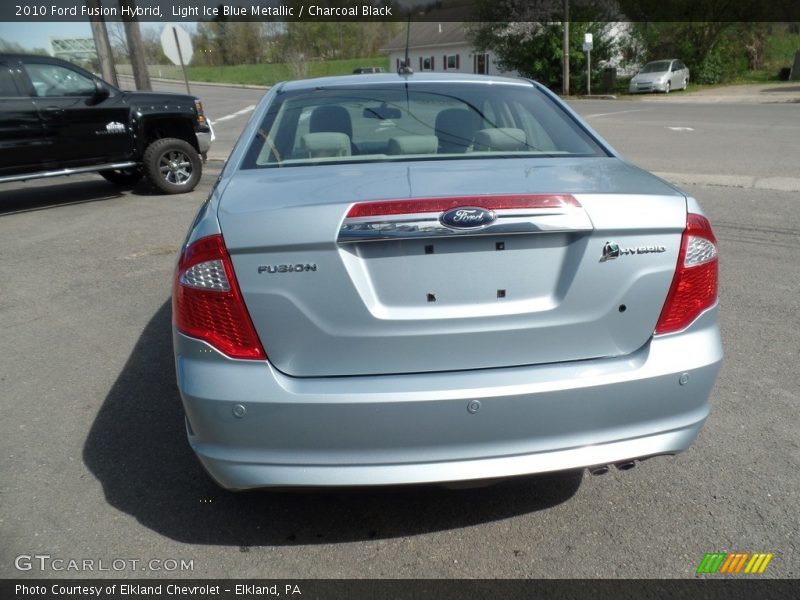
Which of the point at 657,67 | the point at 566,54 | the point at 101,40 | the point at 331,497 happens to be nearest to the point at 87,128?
the point at 331,497

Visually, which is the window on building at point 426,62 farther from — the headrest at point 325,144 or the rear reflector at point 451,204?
the rear reflector at point 451,204

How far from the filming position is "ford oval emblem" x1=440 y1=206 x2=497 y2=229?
6.88 ft

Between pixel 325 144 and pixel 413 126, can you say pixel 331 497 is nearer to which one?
pixel 325 144

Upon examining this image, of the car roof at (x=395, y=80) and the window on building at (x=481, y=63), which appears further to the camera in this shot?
the window on building at (x=481, y=63)

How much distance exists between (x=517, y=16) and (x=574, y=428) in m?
42.8

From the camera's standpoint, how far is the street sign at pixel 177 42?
14938mm

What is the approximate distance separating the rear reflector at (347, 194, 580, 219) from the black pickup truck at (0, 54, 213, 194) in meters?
8.41

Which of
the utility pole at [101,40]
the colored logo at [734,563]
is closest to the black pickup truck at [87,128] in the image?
the utility pole at [101,40]

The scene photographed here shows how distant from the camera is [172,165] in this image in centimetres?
1011

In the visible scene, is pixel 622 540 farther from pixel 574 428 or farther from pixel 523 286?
pixel 523 286

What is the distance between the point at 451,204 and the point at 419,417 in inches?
26.4

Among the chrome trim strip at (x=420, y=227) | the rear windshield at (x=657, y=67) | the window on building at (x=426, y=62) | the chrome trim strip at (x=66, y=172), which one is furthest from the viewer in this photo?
the window on building at (x=426, y=62)

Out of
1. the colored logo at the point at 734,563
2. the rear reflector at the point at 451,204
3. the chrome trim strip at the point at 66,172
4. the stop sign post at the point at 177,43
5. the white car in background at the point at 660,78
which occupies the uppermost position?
the stop sign post at the point at 177,43

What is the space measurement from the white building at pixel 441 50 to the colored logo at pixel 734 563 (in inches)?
2068
